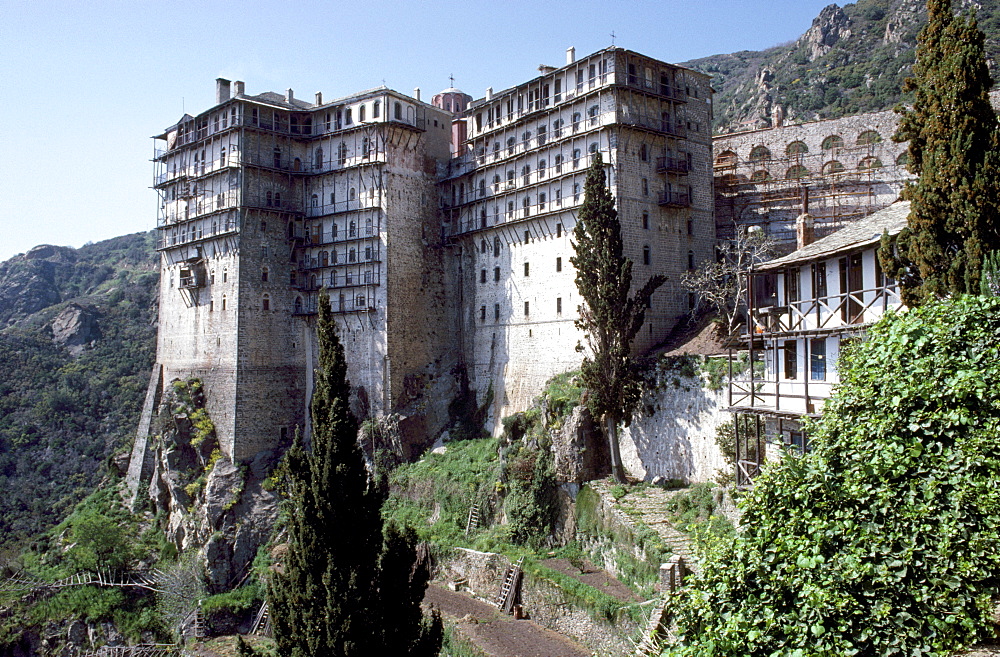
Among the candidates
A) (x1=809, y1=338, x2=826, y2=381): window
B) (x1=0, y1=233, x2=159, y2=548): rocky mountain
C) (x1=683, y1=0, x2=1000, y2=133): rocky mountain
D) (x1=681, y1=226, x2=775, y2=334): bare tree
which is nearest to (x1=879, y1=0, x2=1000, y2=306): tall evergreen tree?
(x1=809, y1=338, x2=826, y2=381): window

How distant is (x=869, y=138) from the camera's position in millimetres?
44875

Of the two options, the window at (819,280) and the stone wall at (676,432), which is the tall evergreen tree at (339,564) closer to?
the stone wall at (676,432)

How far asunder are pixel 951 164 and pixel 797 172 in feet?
102

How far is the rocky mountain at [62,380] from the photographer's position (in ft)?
191

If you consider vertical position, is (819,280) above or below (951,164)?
below

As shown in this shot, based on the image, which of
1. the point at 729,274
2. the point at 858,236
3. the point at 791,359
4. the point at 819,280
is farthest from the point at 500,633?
the point at 729,274

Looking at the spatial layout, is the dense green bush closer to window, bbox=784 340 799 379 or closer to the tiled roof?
the tiled roof

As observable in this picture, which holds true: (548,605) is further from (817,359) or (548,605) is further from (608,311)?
(817,359)

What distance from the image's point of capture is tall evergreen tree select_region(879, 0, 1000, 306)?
14.8m

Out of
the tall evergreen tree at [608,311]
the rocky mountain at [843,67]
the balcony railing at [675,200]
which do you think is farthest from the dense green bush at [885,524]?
the rocky mountain at [843,67]

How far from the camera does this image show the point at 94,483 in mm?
58438

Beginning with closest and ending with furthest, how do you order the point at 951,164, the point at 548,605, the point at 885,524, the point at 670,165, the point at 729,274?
the point at 885,524
the point at 951,164
the point at 548,605
the point at 729,274
the point at 670,165

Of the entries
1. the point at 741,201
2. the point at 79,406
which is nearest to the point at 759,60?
the point at 741,201

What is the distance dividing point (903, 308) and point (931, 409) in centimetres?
603
